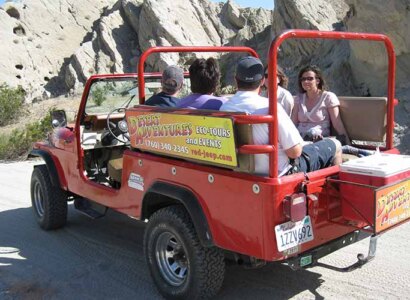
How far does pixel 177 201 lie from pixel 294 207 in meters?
1.10

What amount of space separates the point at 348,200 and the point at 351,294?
0.96 meters

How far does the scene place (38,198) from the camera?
20.1 feet

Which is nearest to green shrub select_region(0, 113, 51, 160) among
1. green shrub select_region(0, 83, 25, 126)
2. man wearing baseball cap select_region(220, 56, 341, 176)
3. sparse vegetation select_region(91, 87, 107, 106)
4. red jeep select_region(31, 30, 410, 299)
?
sparse vegetation select_region(91, 87, 107, 106)

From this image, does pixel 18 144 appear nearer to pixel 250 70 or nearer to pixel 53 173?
pixel 53 173

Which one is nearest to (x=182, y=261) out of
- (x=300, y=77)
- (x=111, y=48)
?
(x=300, y=77)

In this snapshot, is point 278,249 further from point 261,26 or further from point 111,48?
point 111,48

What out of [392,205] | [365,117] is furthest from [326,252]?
[365,117]

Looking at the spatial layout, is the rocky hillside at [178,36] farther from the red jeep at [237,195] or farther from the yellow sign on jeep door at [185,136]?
the yellow sign on jeep door at [185,136]

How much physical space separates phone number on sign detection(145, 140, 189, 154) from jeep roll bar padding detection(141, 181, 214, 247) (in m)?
0.27

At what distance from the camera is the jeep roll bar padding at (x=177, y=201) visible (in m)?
3.42

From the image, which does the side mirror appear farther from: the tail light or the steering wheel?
the tail light

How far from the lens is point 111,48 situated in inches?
1298

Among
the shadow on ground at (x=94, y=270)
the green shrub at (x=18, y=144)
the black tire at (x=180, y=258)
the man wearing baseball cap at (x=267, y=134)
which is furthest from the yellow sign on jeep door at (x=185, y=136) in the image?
the green shrub at (x=18, y=144)

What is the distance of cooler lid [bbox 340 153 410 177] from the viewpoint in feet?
10.3
